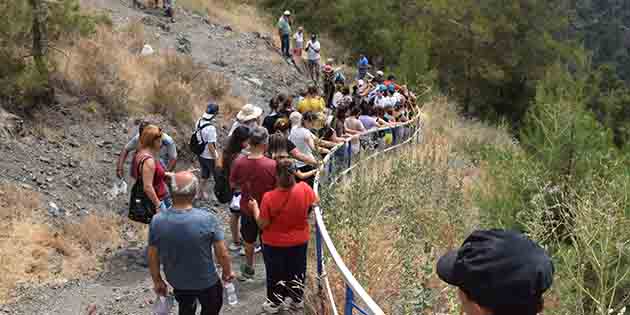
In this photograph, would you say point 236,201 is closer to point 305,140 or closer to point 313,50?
point 305,140

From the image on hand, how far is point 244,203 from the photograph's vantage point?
568 centimetres

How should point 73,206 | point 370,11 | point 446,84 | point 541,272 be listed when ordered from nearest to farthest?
point 541,272, point 73,206, point 370,11, point 446,84

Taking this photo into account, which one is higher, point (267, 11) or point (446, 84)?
point (267, 11)

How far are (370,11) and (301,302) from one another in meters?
24.4

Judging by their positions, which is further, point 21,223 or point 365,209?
point 21,223

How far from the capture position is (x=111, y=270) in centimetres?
637

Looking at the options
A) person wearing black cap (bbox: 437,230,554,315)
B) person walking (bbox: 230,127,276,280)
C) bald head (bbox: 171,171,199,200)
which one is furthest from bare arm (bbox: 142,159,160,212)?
person wearing black cap (bbox: 437,230,554,315)

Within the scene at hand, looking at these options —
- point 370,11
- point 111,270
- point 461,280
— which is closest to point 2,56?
point 111,270

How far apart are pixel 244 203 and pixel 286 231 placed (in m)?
0.85

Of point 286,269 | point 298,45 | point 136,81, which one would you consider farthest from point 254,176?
point 298,45

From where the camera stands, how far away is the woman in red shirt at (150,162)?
5805mm

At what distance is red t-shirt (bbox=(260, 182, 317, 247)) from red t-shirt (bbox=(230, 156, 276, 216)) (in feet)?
2.12

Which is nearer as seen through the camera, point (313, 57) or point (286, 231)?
point (286, 231)

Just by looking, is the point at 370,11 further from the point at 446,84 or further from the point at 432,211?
the point at 432,211
